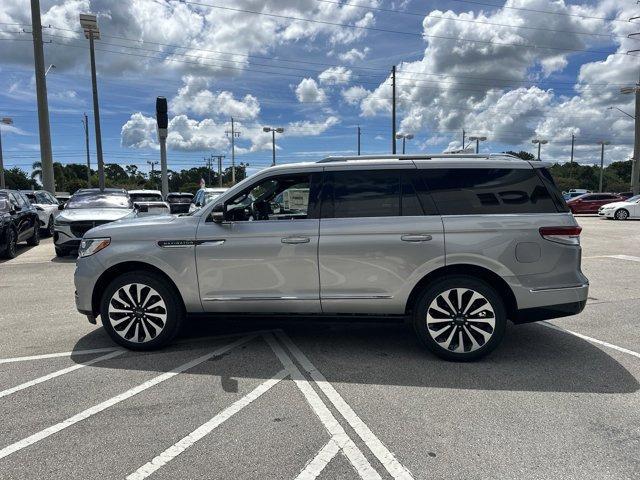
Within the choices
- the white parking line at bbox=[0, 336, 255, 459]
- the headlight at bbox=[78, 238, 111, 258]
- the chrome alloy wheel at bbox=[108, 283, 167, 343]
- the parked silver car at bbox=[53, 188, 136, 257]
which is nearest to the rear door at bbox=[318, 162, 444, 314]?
the white parking line at bbox=[0, 336, 255, 459]

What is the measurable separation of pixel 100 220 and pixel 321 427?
9.58 m

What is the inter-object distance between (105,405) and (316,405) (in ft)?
5.29

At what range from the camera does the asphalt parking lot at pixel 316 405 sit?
117 inches

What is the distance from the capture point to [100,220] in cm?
1134

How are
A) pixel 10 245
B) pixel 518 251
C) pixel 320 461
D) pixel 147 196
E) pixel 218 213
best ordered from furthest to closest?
1. pixel 147 196
2. pixel 10 245
3. pixel 218 213
4. pixel 518 251
5. pixel 320 461

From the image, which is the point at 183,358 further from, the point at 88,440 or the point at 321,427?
the point at 321,427

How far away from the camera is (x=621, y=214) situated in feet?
88.8

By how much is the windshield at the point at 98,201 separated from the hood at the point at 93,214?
1.28 feet

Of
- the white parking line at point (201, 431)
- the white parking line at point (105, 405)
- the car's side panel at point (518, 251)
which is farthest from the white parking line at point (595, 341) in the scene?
the white parking line at point (105, 405)

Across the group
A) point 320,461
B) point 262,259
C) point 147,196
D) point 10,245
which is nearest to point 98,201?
point 10,245

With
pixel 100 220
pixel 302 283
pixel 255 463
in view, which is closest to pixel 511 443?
pixel 255 463

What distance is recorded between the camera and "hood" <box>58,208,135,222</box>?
1139 centimetres

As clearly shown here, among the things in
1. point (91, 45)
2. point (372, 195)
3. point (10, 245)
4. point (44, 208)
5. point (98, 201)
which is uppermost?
point (91, 45)

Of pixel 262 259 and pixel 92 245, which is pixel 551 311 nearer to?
pixel 262 259
